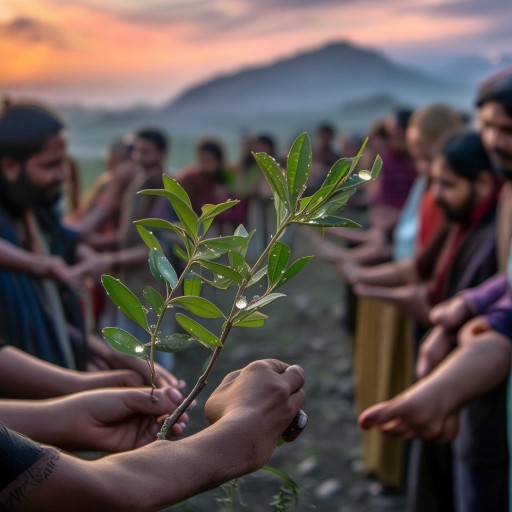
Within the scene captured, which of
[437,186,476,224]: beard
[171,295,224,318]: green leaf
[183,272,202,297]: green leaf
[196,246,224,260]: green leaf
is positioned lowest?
[437,186,476,224]: beard

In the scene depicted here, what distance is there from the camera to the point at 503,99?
2496 mm

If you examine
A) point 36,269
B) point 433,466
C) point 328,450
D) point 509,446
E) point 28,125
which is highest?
point 28,125

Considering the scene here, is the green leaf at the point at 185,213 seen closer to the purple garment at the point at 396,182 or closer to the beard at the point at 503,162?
the beard at the point at 503,162

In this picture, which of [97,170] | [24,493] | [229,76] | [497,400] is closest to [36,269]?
[497,400]

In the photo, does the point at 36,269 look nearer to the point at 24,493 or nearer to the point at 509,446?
the point at 509,446

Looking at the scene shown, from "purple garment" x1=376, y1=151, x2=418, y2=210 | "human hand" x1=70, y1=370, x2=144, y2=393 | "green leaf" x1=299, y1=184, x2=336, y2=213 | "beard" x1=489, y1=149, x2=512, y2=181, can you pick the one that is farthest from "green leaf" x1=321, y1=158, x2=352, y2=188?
"purple garment" x1=376, y1=151, x2=418, y2=210

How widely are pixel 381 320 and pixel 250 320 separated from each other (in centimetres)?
326

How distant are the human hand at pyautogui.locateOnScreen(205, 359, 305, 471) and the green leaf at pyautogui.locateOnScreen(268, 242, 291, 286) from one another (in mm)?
133

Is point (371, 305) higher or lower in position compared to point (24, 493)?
lower

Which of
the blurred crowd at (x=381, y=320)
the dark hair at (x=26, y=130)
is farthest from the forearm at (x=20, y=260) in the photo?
the dark hair at (x=26, y=130)

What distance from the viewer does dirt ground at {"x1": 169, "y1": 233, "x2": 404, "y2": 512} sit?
12.3ft

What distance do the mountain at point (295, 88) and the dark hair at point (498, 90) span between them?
49.4ft

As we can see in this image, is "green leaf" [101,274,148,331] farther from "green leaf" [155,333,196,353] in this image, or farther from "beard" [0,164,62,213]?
"beard" [0,164,62,213]

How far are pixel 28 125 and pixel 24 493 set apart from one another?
2089mm
